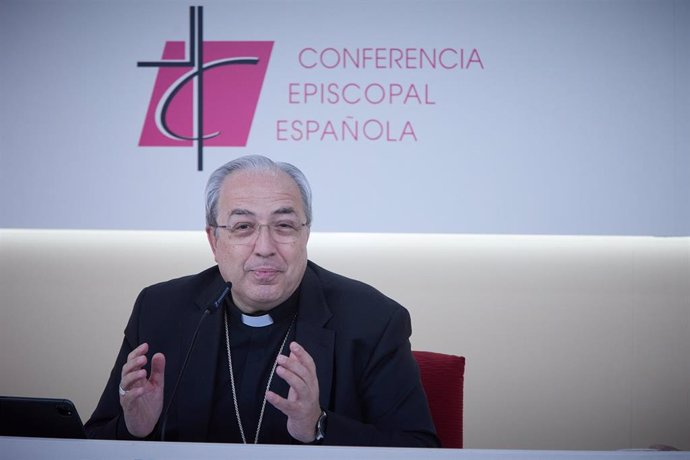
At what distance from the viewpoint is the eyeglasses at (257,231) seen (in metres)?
2.26

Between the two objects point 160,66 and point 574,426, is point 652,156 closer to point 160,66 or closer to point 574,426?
point 574,426

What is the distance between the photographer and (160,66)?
4254 millimetres

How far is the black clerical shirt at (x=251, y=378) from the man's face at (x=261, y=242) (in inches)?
4.7

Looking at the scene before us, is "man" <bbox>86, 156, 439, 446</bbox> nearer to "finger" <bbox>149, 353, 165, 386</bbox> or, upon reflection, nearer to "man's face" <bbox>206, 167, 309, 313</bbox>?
"man's face" <bbox>206, 167, 309, 313</bbox>

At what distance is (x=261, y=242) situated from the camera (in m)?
2.23

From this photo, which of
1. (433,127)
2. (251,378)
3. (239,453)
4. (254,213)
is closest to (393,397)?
(251,378)

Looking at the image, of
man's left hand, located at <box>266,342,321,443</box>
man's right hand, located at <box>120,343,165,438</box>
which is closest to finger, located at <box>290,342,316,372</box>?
man's left hand, located at <box>266,342,321,443</box>

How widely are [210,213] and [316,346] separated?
1.74 feet

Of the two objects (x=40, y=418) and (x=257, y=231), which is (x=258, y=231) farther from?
(x=40, y=418)

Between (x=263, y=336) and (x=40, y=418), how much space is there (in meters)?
0.95

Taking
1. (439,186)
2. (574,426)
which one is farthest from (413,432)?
(574,426)

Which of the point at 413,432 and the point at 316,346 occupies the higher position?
the point at 316,346

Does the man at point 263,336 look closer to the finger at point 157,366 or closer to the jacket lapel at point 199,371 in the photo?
the jacket lapel at point 199,371

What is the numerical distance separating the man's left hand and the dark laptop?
48 centimetres
